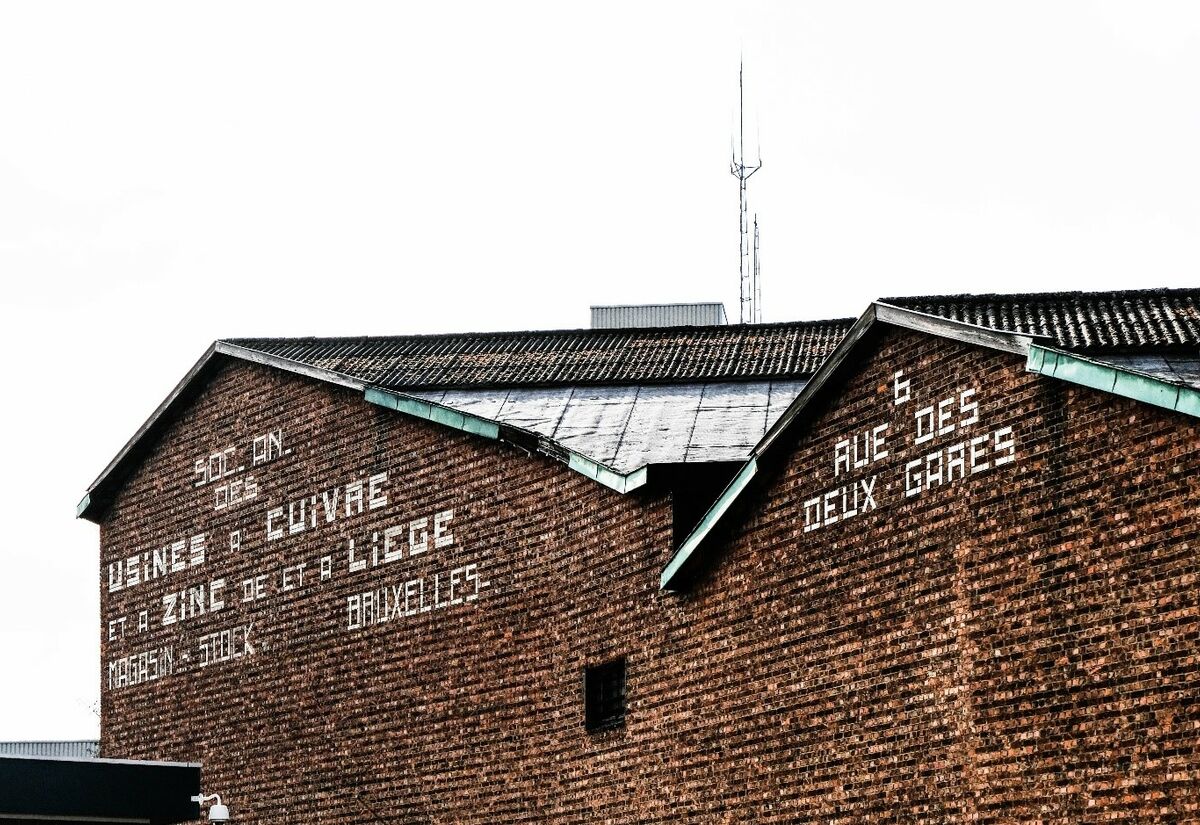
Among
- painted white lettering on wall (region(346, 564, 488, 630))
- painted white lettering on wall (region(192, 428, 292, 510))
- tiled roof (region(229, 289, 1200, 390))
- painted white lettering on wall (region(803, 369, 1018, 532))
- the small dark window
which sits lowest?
the small dark window

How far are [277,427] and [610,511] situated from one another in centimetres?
925

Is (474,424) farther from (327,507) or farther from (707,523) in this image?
(707,523)

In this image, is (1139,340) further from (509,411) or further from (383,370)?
(383,370)

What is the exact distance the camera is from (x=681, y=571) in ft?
81.4

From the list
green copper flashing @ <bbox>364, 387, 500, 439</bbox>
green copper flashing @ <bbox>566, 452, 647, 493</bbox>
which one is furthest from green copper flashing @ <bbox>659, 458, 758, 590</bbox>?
green copper flashing @ <bbox>364, 387, 500, 439</bbox>

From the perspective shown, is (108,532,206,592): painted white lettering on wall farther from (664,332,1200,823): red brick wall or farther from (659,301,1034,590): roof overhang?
(664,332,1200,823): red brick wall

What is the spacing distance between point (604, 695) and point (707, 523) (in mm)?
3592

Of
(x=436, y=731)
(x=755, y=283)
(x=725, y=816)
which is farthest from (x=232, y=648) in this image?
(x=755, y=283)

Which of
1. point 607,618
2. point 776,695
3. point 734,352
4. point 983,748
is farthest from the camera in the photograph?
point 734,352

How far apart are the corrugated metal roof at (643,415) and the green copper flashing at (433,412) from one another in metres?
0.47

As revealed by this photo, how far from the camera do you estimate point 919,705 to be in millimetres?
20750

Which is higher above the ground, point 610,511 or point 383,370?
point 383,370

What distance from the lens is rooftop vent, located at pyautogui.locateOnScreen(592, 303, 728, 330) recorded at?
131ft

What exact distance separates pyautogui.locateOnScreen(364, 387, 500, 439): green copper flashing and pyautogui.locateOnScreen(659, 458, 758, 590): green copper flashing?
503 centimetres
